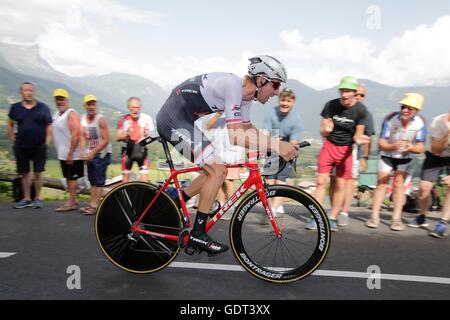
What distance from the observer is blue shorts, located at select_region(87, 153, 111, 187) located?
6.14 m

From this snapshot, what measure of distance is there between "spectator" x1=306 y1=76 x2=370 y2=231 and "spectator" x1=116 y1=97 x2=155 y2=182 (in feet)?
9.61

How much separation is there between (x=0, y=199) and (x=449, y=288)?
23.3 ft

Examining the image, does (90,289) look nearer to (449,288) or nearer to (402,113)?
(449,288)

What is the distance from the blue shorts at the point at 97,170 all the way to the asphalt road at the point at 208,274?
138cm

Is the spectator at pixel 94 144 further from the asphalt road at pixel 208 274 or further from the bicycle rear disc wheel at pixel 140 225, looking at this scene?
the bicycle rear disc wheel at pixel 140 225

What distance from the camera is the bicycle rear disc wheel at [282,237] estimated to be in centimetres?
323

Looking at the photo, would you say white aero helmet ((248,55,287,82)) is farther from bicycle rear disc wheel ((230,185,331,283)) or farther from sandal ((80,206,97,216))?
sandal ((80,206,97,216))

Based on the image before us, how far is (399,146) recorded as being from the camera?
17.4 ft

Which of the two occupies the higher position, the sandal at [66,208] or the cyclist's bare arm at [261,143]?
the cyclist's bare arm at [261,143]

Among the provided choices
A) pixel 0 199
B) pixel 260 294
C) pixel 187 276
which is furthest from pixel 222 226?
pixel 0 199

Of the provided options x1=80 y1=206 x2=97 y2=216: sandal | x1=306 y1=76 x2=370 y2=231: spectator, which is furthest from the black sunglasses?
x1=80 y1=206 x2=97 y2=216: sandal

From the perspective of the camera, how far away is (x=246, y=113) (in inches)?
133

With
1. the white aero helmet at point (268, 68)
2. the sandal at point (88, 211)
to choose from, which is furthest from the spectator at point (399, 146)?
the sandal at point (88, 211)
